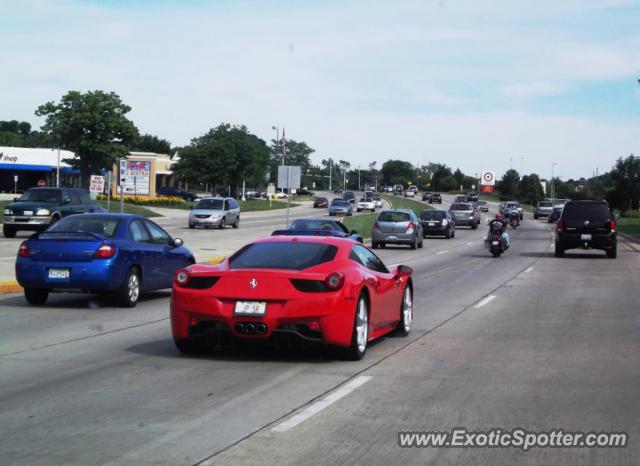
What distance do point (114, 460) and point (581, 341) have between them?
7.92 meters

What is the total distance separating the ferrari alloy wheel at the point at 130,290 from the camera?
15342 millimetres

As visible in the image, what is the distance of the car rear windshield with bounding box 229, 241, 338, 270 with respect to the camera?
1042 centimetres

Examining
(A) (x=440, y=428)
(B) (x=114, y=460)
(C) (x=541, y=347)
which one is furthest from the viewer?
(C) (x=541, y=347)

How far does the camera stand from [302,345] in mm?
10039

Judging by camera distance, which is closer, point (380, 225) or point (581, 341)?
point (581, 341)

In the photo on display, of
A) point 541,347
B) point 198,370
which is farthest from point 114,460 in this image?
point 541,347

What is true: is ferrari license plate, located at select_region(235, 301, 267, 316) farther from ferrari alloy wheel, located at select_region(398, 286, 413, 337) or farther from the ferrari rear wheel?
ferrari alloy wheel, located at select_region(398, 286, 413, 337)

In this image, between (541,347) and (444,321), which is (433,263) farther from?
(541,347)

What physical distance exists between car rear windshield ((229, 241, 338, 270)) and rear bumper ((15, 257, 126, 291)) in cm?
454

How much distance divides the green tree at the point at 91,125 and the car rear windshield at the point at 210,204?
24.4 metres

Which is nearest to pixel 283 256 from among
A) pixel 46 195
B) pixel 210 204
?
pixel 46 195

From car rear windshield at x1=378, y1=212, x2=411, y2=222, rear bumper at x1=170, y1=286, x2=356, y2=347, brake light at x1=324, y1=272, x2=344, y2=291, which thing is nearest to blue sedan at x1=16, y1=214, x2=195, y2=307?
rear bumper at x1=170, y1=286, x2=356, y2=347

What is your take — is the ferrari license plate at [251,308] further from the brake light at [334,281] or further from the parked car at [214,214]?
the parked car at [214,214]

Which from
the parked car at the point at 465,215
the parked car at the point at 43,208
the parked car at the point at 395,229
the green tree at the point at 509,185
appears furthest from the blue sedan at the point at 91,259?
the green tree at the point at 509,185
